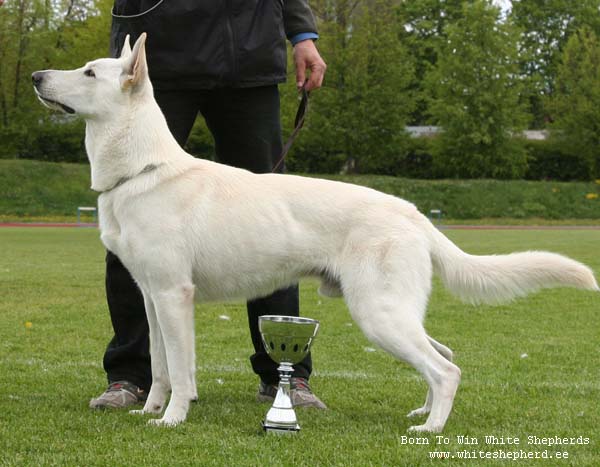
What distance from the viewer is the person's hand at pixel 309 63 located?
202 inches

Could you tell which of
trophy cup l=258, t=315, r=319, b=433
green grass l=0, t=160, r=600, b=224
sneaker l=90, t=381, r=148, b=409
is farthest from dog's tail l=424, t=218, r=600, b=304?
green grass l=0, t=160, r=600, b=224

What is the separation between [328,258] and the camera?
4066 mm

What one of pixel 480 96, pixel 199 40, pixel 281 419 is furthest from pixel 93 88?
pixel 480 96

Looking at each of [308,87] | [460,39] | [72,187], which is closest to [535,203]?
[460,39]

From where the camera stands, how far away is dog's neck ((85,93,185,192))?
414cm

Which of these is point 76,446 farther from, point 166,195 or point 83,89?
point 83,89

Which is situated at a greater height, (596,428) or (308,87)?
(308,87)

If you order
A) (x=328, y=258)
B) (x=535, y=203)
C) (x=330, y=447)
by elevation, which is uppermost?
(x=328, y=258)

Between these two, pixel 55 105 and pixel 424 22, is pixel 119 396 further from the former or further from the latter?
pixel 424 22

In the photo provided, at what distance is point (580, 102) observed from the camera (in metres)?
42.4

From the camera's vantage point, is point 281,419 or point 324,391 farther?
point 324,391

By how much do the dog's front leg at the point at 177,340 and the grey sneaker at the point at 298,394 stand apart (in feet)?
2.51

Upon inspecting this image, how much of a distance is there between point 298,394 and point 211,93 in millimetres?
1909

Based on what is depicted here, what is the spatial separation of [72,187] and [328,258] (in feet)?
103
